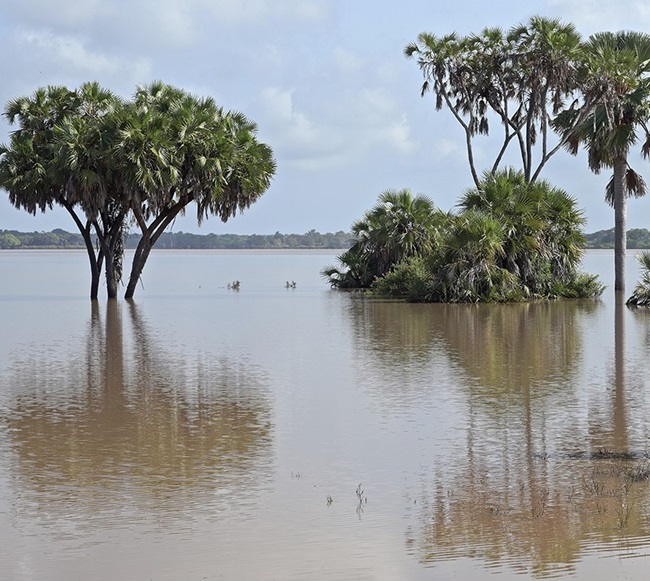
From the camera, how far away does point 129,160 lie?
121 ft

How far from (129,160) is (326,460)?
27628 millimetres

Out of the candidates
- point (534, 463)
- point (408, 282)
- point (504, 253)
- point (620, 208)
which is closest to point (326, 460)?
point (534, 463)

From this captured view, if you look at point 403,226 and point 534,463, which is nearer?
point 534,463

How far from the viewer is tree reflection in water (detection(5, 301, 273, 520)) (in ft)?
30.2

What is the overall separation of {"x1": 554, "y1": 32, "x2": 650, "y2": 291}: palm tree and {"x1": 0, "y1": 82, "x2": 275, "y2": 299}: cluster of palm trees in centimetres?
1151

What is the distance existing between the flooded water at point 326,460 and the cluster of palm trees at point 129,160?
15038mm

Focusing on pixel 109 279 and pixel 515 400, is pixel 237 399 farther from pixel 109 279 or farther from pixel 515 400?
pixel 109 279

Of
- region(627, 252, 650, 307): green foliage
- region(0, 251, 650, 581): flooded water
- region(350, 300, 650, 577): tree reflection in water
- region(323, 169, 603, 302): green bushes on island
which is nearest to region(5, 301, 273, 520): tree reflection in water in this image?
region(0, 251, 650, 581): flooded water

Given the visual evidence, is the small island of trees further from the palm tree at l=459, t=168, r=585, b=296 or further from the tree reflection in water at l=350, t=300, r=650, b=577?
the tree reflection in water at l=350, t=300, r=650, b=577

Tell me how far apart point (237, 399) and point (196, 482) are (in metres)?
5.25

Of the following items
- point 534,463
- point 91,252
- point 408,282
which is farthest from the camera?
point 91,252

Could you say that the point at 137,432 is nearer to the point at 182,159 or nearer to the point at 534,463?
the point at 534,463

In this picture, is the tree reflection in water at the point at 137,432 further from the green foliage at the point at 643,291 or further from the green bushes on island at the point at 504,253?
the green foliage at the point at 643,291

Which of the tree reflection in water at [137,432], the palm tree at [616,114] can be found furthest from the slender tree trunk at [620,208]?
the tree reflection in water at [137,432]
